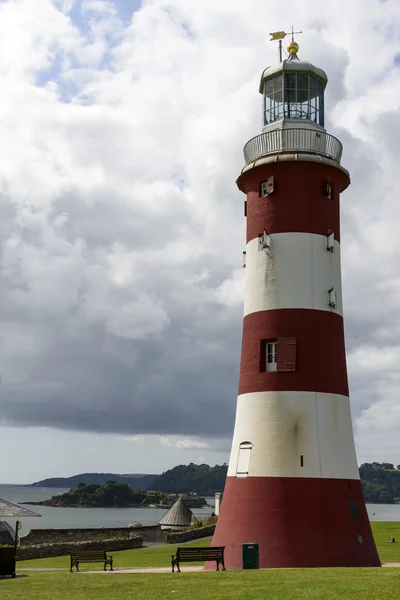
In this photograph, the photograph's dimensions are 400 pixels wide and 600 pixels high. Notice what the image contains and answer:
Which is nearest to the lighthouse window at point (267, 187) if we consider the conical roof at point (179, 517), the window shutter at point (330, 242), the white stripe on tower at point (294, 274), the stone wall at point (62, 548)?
the white stripe on tower at point (294, 274)

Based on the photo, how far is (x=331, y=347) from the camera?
2192 cm

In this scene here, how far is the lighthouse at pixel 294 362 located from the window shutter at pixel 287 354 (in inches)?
1.3

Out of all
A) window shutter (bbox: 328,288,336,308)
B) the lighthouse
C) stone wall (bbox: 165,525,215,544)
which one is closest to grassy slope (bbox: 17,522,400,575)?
stone wall (bbox: 165,525,215,544)

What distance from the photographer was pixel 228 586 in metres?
15.8

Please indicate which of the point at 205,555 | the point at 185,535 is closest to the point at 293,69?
the point at 205,555

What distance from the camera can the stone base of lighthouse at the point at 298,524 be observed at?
65.7 ft

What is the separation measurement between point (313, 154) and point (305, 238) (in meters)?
2.82

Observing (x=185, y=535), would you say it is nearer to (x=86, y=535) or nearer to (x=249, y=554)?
(x=86, y=535)

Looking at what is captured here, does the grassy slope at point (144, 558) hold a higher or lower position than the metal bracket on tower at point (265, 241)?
lower

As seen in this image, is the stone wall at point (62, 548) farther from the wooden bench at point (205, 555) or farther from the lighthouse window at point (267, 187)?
the lighthouse window at point (267, 187)

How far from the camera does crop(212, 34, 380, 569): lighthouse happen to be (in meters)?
20.4

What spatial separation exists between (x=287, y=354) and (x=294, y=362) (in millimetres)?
334

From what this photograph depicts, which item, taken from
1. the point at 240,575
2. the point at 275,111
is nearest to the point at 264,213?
the point at 275,111

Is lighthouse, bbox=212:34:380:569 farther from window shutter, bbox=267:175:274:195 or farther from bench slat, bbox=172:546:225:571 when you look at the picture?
bench slat, bbox=172:546:225:571
